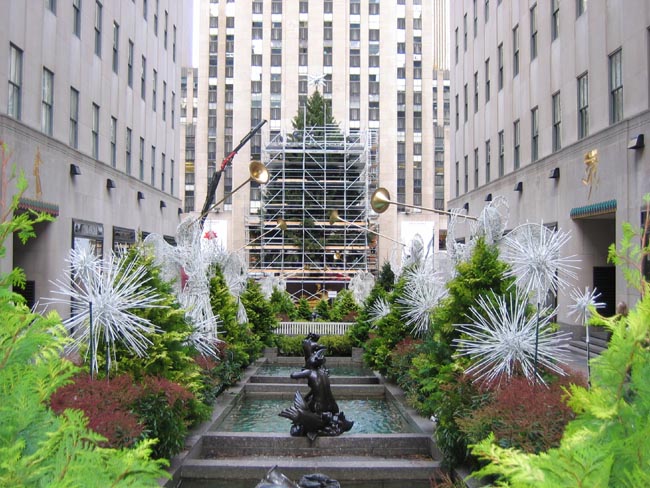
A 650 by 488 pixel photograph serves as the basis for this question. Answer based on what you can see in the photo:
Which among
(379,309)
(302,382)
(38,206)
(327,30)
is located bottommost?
(302,382)

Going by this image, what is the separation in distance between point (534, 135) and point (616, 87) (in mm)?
7597

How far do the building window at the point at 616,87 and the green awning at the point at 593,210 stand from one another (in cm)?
267

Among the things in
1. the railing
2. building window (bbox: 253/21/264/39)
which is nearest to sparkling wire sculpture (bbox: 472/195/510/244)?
the railing

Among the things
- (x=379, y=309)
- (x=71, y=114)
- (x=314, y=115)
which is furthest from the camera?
(x=314, y=115)

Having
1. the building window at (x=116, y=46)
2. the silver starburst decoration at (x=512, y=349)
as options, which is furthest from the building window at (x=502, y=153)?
the silver starburst decoration at (x=512, y=349)

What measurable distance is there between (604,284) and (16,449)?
932 inches

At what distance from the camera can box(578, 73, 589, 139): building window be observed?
880 inches

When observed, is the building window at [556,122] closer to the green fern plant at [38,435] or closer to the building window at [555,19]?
the building window at [555,19]

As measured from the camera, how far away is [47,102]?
840 inches

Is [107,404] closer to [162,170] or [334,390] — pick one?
[334,390]

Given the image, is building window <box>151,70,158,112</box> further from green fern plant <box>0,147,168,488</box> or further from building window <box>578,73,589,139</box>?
green fern plant <box>0,147,168,488</box>

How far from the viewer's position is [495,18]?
3272cm

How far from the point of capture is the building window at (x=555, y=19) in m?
24.9

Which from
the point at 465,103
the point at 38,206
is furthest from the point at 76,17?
the point at 465,103
